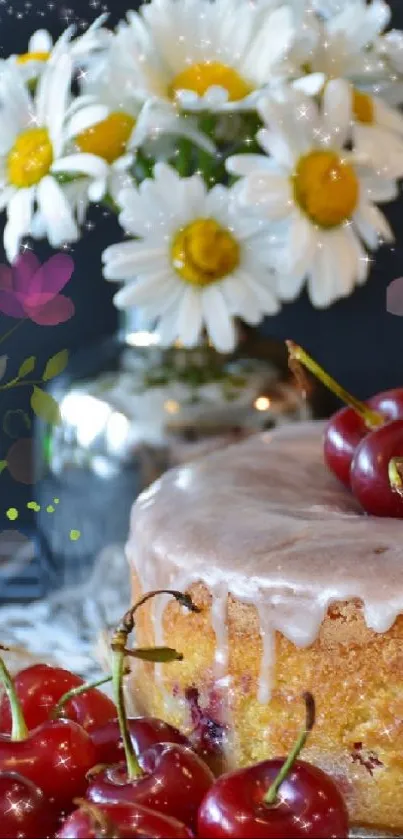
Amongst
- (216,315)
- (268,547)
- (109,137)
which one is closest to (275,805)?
(268,547)

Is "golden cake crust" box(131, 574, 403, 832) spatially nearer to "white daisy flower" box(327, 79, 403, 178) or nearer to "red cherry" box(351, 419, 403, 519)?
"red cherry" box(351, 419, 403, 519)

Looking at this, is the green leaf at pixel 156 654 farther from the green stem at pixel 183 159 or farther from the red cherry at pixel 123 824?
the green stem at pixel 183 159

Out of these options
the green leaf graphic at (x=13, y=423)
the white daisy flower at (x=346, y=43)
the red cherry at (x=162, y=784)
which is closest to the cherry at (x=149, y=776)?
the red cherry at (x=162, y=784)

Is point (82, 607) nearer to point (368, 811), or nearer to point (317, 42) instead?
point (368, 811)

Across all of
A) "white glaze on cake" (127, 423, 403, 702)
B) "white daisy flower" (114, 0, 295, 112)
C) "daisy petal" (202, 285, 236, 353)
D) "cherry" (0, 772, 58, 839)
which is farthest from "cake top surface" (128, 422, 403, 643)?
"white daisy flower" (114, 0, 295, 112)

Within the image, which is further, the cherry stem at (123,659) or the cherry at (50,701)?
the cherry at (50,701)
